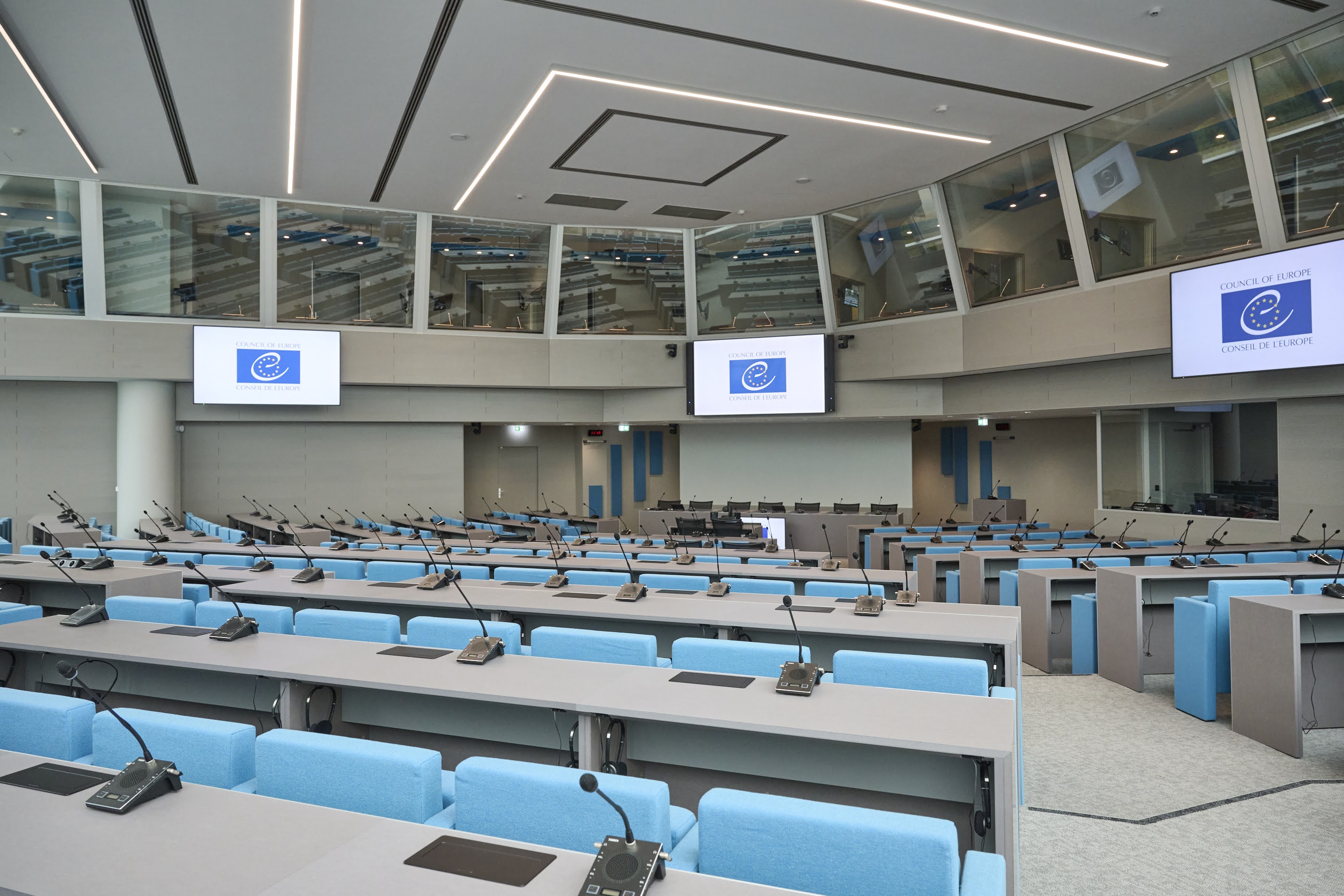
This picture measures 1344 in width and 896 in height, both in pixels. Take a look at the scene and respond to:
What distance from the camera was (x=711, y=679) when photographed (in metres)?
2.98

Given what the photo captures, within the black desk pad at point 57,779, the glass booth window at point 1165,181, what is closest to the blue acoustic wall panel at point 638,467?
the glass booth window at point 1165,181

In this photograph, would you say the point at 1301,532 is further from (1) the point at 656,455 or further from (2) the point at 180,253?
(2) the point at 180,253

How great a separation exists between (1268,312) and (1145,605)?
3.81 meters

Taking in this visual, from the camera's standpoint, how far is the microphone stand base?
3.66 meters

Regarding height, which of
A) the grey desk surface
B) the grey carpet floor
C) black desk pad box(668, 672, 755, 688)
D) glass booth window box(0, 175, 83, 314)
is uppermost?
glass booth window box(0, 175, 83, 314)

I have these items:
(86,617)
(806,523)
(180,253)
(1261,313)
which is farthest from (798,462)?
(86,617)

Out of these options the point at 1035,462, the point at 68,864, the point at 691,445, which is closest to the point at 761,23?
the point at 68,864

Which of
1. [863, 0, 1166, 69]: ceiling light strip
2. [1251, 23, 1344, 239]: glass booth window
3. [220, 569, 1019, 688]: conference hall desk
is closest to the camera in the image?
[220, 569, 1019, 688]: conference hall desk

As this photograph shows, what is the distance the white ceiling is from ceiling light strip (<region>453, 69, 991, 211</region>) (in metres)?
0.08

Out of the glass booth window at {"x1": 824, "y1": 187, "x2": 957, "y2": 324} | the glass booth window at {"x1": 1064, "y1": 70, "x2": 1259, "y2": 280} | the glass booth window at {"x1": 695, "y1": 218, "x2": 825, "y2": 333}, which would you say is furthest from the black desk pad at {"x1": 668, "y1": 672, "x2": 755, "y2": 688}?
the glass booth window at {"x1": 695, "y1": 218, "x2": 825, "y2": 333}

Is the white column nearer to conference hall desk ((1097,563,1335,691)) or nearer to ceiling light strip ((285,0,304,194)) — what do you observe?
ceiling light strip ((285,0,304,194))

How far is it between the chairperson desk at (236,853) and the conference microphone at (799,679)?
1.02 m

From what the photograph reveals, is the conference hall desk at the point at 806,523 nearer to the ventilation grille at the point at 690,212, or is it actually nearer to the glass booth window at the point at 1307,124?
the ventilation grille at the point at 690,212

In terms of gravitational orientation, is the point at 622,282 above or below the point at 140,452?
above
